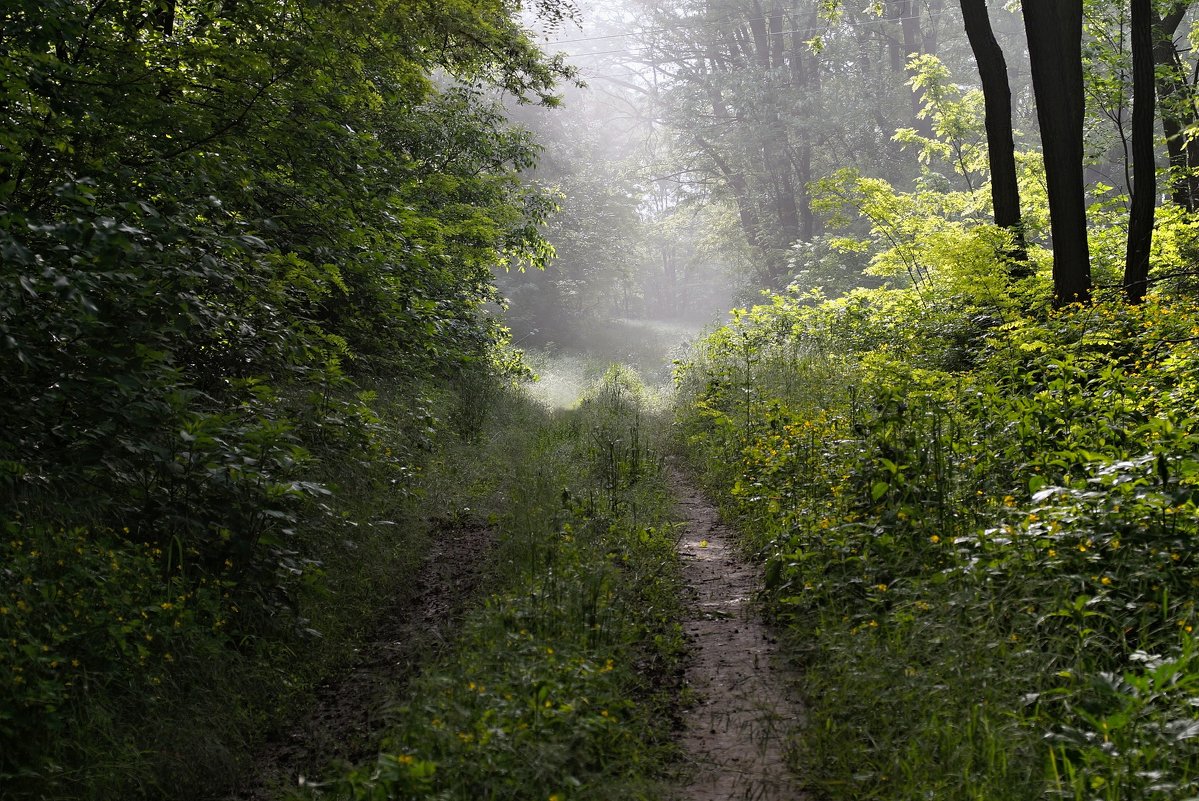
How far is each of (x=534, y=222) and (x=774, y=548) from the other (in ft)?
36.3

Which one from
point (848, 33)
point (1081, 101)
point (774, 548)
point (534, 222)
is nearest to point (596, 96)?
point (848, 33)

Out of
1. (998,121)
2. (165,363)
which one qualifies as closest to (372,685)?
(165,363)

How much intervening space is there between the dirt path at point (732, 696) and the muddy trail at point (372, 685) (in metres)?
1.46

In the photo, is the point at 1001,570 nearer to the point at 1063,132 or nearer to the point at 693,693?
the point at 693,693

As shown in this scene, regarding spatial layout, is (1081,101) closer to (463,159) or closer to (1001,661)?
(1001,661)

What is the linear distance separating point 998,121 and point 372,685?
33.9 feet

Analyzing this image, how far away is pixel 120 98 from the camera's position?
5.43 m

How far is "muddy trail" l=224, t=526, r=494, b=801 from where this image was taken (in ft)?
12.3

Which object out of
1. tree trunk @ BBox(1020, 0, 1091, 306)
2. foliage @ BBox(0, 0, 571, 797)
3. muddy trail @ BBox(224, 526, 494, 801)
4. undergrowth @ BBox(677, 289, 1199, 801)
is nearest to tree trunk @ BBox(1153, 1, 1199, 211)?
tree trunk @ BBox(1020, 0, 1091, 306)

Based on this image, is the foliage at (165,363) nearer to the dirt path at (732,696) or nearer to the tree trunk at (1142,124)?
the dirt path at (732,696)

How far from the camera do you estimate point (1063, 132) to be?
349 inches

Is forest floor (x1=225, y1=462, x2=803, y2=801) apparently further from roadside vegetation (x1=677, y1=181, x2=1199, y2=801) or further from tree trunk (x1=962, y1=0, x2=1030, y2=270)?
tree trunk (x1=962, y1=0, x2=1030, y2=270)

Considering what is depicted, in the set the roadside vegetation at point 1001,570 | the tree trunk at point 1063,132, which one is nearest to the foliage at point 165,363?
the roadside vegetation at point 1001,570

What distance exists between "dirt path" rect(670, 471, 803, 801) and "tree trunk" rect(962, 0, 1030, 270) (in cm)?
704
